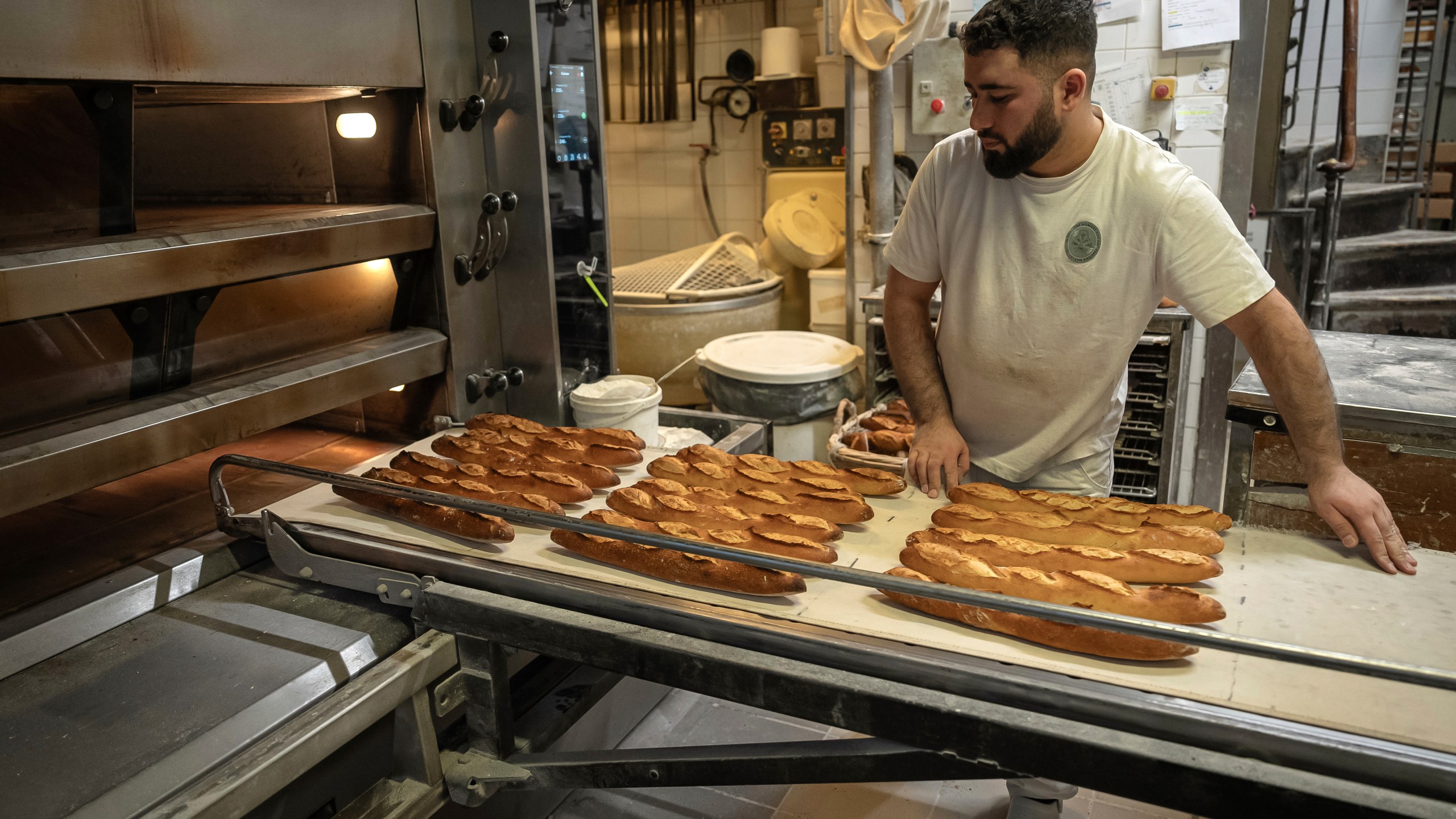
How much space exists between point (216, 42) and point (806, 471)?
1.37 metres

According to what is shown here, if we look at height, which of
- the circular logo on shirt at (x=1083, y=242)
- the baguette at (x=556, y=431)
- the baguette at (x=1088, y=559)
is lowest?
the baguette at (x=1088, y=559)

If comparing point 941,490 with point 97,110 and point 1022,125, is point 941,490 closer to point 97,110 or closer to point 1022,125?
point 1022,125

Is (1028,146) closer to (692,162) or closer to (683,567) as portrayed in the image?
(683,567)

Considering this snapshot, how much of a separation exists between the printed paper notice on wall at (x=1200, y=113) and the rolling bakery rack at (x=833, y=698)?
3532 millimetres

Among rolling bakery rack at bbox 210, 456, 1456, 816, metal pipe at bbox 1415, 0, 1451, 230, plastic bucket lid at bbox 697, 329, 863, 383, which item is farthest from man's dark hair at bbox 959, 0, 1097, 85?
metal pipe at bbox 1415, 0, 1451, 230

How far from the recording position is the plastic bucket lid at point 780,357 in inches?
163

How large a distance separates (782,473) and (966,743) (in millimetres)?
809

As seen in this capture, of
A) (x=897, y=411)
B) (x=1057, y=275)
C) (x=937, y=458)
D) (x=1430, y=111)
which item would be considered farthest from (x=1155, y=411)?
(x=1430, y=111)

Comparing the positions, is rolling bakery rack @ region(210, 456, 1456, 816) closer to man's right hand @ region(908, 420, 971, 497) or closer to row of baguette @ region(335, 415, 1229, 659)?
row of baguette @ region(335, 415, 1229, 659)

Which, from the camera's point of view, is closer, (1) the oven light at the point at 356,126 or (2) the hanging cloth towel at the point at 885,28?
(1) the oven light at the point at 356,126

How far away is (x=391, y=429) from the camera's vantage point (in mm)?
2443

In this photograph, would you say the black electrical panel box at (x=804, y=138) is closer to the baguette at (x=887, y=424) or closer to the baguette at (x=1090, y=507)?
the baguette at (x=887, y=424)

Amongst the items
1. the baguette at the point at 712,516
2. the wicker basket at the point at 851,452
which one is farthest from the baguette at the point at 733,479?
the wicker basket at the point at 851,452

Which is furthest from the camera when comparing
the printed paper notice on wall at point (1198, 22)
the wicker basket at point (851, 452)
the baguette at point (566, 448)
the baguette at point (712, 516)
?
the printed paper notice on wall at point (1198, 22)
